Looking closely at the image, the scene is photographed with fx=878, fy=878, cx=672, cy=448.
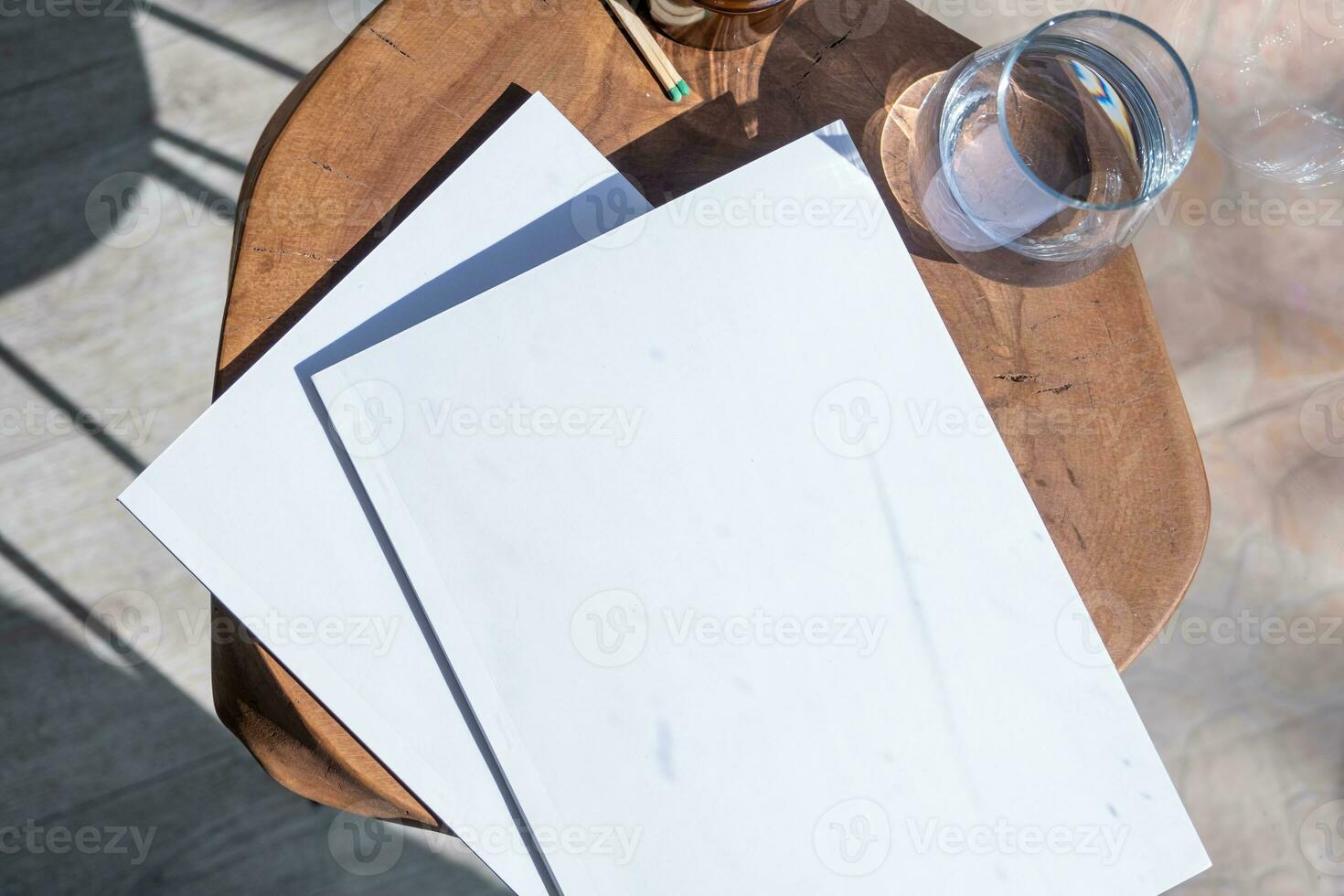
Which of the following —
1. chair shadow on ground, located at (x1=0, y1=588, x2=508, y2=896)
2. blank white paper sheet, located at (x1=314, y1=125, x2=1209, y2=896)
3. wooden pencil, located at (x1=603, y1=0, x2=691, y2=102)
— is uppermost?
wooden pencil, located at (x1=603, y1=0, x2=691, y2=102)

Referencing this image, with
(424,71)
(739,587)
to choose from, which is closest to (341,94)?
(424,71)

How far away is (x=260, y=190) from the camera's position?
0.58 m

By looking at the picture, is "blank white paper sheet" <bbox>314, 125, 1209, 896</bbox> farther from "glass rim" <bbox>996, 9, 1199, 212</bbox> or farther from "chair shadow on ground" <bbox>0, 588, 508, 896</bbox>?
"chair shadow on ground" <bbox>0, 588, 508, 896</bbox>

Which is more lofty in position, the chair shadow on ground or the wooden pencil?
the wooden pencil

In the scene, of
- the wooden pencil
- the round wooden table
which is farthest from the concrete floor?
the wooden pencil

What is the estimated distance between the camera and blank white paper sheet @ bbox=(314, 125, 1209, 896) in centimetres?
56

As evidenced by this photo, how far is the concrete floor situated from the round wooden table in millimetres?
414

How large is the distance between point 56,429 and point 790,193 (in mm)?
837

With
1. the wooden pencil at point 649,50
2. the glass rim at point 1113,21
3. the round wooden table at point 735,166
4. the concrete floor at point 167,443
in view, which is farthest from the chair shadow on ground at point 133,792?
the glass rim at point 1113,21

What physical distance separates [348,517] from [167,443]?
49cm

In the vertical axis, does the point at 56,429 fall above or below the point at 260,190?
below

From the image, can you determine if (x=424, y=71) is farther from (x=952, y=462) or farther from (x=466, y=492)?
(x=952, y=462)

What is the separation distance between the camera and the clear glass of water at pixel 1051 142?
1.84 ft

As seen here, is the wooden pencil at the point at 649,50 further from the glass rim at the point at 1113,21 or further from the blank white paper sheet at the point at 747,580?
the glass rim at the point at 1113,21
